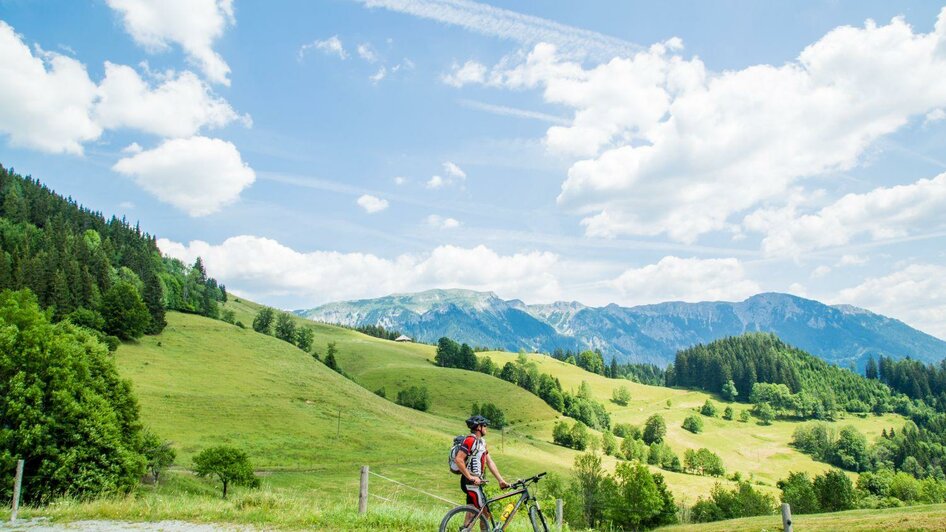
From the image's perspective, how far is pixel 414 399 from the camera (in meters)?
130

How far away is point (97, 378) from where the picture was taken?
37.3m

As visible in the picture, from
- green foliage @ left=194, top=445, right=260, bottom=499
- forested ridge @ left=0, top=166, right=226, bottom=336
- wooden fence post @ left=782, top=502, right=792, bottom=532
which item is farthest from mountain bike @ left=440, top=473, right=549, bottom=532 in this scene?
forested ridge @ left=0, top=166, right=226, bottom=336

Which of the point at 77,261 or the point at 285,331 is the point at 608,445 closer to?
the point at 285,331

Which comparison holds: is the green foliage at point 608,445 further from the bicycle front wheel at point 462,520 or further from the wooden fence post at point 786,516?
the bicycle front wheel at point 462,520

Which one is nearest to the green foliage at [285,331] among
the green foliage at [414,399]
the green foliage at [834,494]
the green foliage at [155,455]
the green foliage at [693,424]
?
the green foliage at [414,399]

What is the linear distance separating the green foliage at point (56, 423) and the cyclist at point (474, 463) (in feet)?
100

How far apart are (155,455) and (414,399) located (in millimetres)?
86227

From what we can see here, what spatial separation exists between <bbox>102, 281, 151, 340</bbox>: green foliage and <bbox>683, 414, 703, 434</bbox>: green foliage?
159172mm

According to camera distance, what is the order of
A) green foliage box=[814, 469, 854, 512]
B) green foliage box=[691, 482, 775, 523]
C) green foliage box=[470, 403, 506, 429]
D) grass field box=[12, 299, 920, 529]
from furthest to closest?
green foliage box=[470, 403, 506, 429] < green foliage box=[814, 469, 854, 512] < green foliage box=[691, 482, 775, 523] < grass field box=[12, 299, 920, 529]

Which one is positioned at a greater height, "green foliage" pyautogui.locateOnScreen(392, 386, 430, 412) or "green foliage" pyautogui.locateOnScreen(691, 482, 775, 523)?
"green foliage" pyautogui.locateOnScreen(392, 386, 430, 412)

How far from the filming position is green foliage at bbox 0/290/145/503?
3167 centimetres

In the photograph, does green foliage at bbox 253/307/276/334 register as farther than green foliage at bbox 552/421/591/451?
Yes

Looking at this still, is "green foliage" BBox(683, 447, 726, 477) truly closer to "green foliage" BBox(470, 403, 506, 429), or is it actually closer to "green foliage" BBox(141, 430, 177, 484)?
"green foliage" BBox(470, 403, 506, 429)

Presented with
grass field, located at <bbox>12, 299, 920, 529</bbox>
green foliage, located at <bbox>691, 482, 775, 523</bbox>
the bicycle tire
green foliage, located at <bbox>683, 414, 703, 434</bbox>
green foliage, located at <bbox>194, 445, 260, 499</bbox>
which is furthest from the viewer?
green foliage, located at <bbox>683, 414, 703, 434</bbox>
